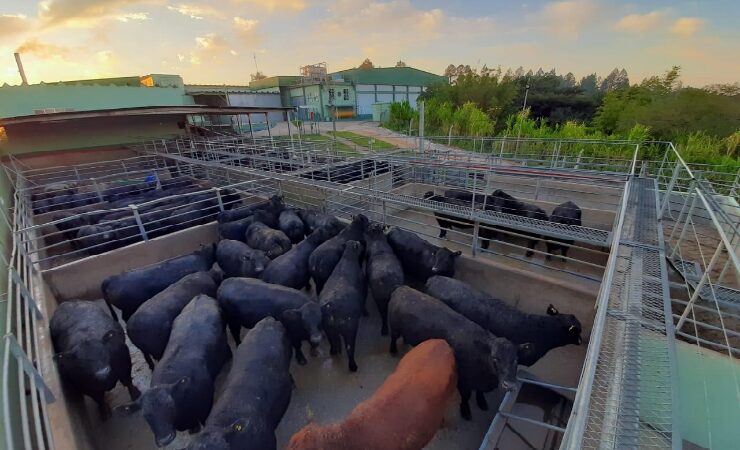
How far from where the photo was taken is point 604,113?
22.2 meters

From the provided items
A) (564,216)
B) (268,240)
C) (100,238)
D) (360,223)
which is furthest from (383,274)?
(100,238)

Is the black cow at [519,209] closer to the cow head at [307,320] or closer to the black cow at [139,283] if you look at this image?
the cow head at [307,320]

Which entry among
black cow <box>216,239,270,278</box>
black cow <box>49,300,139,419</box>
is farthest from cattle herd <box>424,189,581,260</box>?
black cow <box>49,300,139,419</box>

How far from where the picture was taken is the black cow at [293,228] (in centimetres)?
598

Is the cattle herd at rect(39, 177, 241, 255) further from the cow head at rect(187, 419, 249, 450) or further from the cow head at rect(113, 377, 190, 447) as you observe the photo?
the cow head at rect(187, 419, 249, 450)

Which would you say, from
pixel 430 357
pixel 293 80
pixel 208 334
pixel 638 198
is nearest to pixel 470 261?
pixel 430 357

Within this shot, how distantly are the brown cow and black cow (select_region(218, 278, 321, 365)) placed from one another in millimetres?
1174

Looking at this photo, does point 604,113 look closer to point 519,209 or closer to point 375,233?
point 519,209

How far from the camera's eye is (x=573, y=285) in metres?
3.86

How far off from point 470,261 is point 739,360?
2.75 metres

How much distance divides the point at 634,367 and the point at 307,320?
274 cm

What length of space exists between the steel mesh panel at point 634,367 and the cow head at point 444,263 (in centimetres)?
191

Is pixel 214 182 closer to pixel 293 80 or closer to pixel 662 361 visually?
pixel 662 361

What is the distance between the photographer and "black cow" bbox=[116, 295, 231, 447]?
248cm
